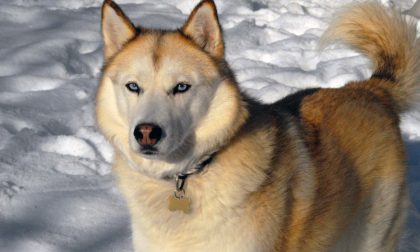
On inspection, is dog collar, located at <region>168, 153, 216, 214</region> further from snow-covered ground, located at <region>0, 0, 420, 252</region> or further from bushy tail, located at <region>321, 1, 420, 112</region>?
bushy tail, located at <region>321, 1, 420, 112</region>

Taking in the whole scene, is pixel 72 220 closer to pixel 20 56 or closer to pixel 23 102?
pixel 23 102

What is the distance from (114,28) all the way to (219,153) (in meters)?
0.70

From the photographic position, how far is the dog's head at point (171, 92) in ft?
8.24

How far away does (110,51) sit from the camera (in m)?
2.83

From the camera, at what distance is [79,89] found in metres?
4.96

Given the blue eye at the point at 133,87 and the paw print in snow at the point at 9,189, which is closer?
the blue eye at the point at 133,87

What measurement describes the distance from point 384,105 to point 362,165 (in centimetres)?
43

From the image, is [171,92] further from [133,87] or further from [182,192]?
[182,192]

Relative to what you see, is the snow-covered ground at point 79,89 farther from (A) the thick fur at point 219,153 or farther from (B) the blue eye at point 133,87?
(B) the blue eye at point 133,87

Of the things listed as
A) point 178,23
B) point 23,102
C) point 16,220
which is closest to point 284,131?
point 16,220

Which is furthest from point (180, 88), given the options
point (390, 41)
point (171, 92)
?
point (390, 41)

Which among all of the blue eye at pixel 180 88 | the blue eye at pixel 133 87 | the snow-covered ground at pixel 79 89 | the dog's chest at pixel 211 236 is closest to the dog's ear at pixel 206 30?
the blue eye at pixel 180 88

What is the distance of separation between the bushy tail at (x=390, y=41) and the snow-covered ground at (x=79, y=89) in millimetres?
880

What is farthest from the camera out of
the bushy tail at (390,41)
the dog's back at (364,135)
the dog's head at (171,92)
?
the bushy tail at (390,41)
